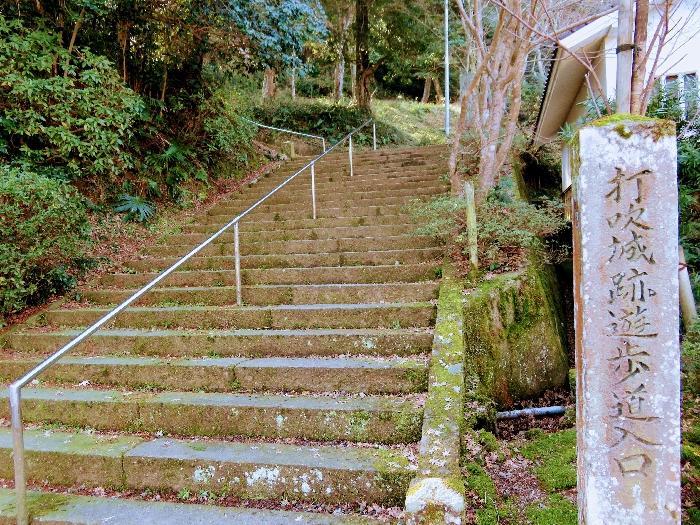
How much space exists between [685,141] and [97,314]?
23.5ft

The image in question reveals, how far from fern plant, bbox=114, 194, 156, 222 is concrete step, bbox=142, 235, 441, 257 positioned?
3.35 ft

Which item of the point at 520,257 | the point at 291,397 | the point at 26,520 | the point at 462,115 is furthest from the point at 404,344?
the point at 462,115

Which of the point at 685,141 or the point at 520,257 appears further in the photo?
the point at 685,141

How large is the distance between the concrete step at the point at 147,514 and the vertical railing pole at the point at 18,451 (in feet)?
0.49

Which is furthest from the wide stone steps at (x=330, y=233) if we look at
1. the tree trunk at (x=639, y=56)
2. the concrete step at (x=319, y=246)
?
the tree trunk at (x=639, y=56)

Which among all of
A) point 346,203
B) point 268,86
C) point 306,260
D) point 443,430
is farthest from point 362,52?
point 443,430

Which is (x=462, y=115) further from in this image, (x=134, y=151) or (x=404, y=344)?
(x=134, y=151)

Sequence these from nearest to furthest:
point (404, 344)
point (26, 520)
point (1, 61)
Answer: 1. point (26, 520)
2. point (404, 344)
3. point (1, 61)

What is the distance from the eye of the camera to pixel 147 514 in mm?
2807

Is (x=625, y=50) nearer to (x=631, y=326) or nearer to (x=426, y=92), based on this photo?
(x=631, y=326)

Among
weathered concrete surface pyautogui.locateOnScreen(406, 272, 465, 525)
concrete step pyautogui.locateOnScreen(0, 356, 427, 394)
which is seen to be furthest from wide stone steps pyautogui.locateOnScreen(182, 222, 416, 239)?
concrete step pyautogui.locateOnScreen(0, 356, 427, 394)

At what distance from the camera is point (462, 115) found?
283 inches

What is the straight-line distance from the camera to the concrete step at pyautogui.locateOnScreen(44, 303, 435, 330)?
4.36 metres

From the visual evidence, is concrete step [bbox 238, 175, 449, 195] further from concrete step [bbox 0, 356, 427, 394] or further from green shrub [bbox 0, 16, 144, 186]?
concrete step [bbox 0, 356, 427, 394]
